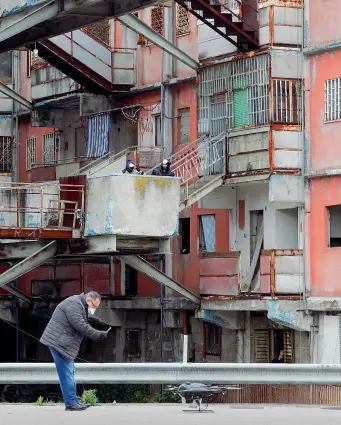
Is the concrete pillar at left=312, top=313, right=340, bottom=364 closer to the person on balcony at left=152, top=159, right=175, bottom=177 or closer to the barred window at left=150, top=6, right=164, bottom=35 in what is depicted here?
the person on balcony at left=152, top=159, right=175, bottom=177

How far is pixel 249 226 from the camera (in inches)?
1641

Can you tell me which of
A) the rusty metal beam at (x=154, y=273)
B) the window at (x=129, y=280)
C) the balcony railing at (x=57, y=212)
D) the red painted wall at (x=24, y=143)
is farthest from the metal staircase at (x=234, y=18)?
the red painted wall at (x=24, y=143)

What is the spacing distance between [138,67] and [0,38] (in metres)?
8.43

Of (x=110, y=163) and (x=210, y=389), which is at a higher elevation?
(x=110, y=163)

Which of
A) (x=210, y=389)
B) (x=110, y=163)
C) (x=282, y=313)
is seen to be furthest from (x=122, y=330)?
(x=210, y=389)

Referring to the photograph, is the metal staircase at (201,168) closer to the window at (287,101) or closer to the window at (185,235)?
the window at (287,101)

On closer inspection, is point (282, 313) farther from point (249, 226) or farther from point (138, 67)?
point (138, 67)

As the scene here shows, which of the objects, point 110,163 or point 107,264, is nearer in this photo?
point 110,163

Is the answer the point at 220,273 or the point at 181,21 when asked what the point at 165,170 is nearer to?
the point at 220,273

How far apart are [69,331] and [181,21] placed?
24.6 meters

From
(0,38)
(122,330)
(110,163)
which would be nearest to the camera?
(0,38)

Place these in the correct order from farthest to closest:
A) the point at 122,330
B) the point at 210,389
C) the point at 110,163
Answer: the point at 122,330, the point at 110,163, the point at 210,389

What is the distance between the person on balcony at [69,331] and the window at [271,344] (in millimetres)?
20603

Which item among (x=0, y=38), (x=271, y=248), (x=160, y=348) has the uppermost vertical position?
(x=0, y=38)
